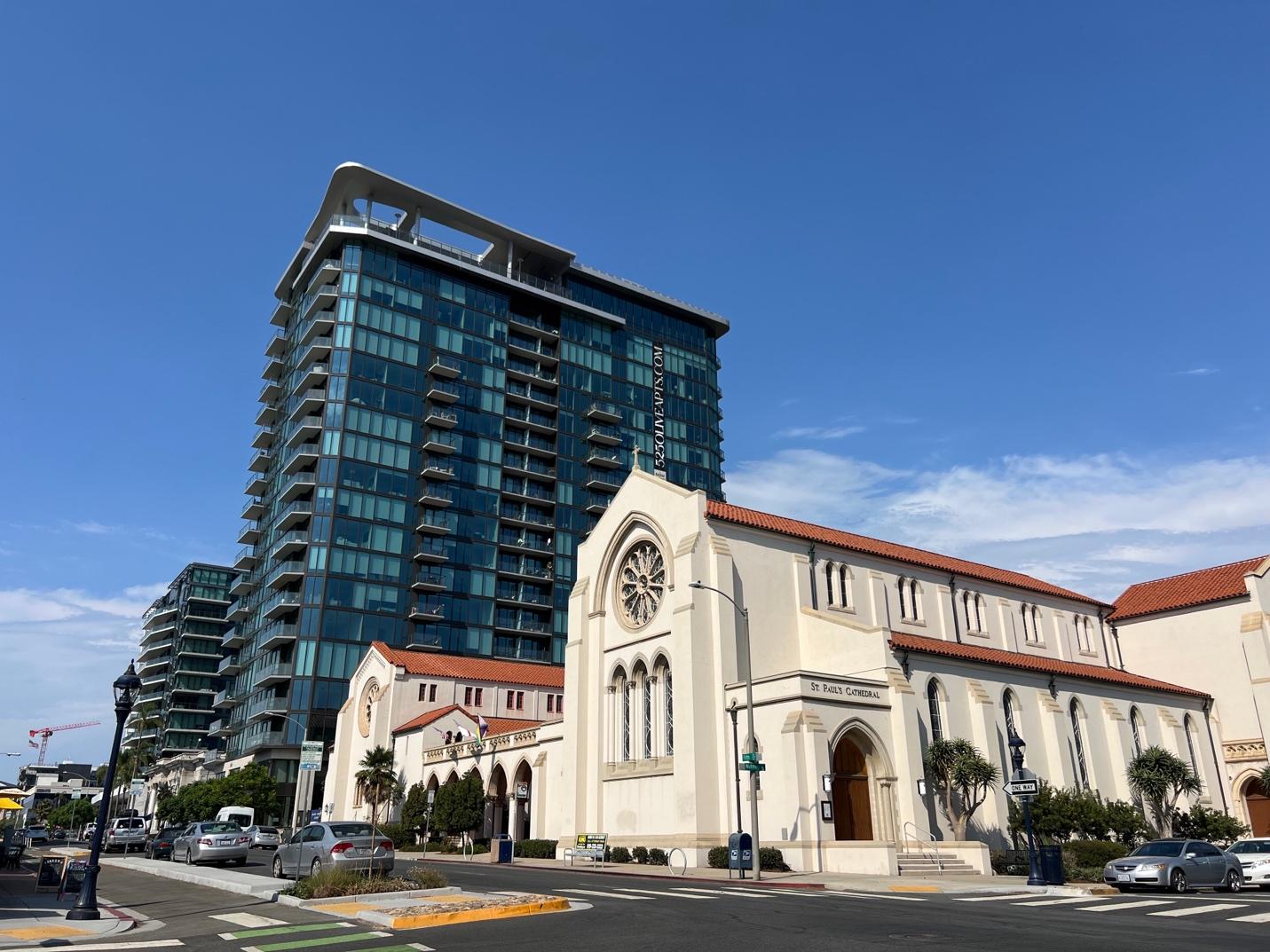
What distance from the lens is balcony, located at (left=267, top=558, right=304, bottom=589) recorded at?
76688mm

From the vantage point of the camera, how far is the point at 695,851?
109 ft

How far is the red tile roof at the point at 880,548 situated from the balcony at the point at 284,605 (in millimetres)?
Answer: 47923

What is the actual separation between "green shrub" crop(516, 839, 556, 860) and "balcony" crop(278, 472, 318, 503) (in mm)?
45059

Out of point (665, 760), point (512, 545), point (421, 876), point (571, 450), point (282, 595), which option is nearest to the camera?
point (421, 876)

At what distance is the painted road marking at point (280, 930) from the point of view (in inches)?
558

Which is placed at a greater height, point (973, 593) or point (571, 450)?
point (571, 450)

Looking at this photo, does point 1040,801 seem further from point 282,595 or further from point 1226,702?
point 282,595

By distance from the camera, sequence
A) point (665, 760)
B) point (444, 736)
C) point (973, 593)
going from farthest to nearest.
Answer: point (444, 736) < point (973, 593) < point (665, 760)

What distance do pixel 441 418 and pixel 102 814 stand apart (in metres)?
66.6

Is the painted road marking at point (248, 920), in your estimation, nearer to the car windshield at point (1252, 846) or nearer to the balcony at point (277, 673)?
the car windshield at point (1252, 846)

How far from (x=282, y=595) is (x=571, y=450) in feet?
102

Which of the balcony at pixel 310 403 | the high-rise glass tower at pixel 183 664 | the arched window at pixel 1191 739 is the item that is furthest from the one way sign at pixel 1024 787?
the high-rise glass tower at pixel 183 664

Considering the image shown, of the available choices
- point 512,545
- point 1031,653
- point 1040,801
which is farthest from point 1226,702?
point 512,545

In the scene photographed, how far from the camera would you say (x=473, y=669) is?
2579 inches
